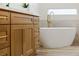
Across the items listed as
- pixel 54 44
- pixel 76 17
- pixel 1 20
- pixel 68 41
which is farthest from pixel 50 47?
pixel 1 20

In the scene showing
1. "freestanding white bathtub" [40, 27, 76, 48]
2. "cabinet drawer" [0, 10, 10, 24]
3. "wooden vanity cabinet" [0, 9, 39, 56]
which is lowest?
"freestanding white bathtub" [40, 27, 76, 48]

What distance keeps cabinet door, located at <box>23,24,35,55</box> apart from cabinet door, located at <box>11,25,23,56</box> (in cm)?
14

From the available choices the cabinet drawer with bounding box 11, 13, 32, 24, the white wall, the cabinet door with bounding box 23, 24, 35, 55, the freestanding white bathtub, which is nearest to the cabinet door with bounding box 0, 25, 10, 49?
the cabinet drawer with bounding box 11, 13, 32, 24

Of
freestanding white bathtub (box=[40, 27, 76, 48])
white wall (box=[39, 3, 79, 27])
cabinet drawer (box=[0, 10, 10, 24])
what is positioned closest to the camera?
cabinet drawer (box=[0, 10, 10, 24])

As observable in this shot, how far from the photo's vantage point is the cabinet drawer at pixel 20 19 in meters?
1.81

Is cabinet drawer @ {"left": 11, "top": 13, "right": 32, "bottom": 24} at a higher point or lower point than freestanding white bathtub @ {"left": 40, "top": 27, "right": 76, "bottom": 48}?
higher

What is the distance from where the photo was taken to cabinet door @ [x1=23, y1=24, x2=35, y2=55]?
2193 millimetres

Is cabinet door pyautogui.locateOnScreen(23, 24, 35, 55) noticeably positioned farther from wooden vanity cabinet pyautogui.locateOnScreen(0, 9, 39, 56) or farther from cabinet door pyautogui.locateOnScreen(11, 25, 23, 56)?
cabinet door pyautogui.locateOnScreen(11, 25, 23, 56)

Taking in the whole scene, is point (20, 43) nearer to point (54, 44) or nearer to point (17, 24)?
point (17, 24)

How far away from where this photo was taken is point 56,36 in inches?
137

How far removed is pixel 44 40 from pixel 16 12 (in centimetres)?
166

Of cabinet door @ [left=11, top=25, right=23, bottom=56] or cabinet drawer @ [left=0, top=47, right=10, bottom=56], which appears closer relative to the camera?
cabinet drawer @ [left=0, top=47, right=10, bottom=56]

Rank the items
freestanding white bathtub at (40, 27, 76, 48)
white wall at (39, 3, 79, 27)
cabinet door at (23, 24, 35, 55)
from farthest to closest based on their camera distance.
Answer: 1. white wall at (39, 3, 79, 27)
2. freestanding white bathtub at (40, 27, 76, 48)
3. cabinet door at (23, 24, 35, 55)

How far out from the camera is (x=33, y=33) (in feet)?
8.49
